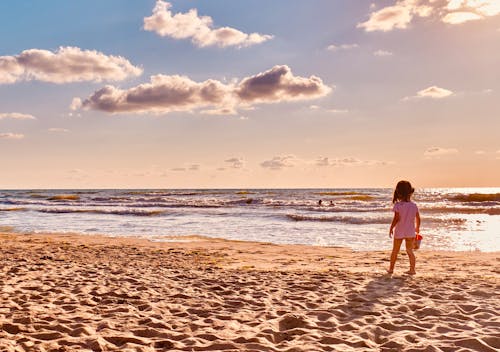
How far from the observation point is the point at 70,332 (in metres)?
4.89

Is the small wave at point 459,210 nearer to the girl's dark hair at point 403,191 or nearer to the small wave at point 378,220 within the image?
the small wave at point 378,220

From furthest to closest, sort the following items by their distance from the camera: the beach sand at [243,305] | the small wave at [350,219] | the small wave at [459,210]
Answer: the small wave at [459,210], the small wave at [350,219], the beach sand at [243,305]

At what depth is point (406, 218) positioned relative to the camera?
29.2 feet

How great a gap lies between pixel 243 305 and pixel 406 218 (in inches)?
172

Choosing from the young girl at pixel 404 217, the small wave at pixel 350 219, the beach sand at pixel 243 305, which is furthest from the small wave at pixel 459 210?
the young girl at pixel 404 217

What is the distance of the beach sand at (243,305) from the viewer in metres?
4.67

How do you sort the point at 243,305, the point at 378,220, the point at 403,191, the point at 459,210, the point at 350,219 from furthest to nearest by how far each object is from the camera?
the point at 459,210, the point at 350,219, the point at 378,220, the point at 403,191, the point at 243,305

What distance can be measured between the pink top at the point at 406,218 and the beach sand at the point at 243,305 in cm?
86

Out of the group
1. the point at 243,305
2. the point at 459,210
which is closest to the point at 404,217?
the point at 243,305

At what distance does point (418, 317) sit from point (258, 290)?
2.60 meters

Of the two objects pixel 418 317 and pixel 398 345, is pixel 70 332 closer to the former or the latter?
pixel 398 345

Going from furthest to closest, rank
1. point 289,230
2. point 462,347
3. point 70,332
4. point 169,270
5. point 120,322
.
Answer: point 289,230
point 169,270
point 120,322
point 70,332
point 462,347

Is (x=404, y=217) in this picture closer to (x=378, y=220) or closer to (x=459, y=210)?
(x=378, y=220)

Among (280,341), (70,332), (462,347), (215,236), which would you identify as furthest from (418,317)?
(215,236)
